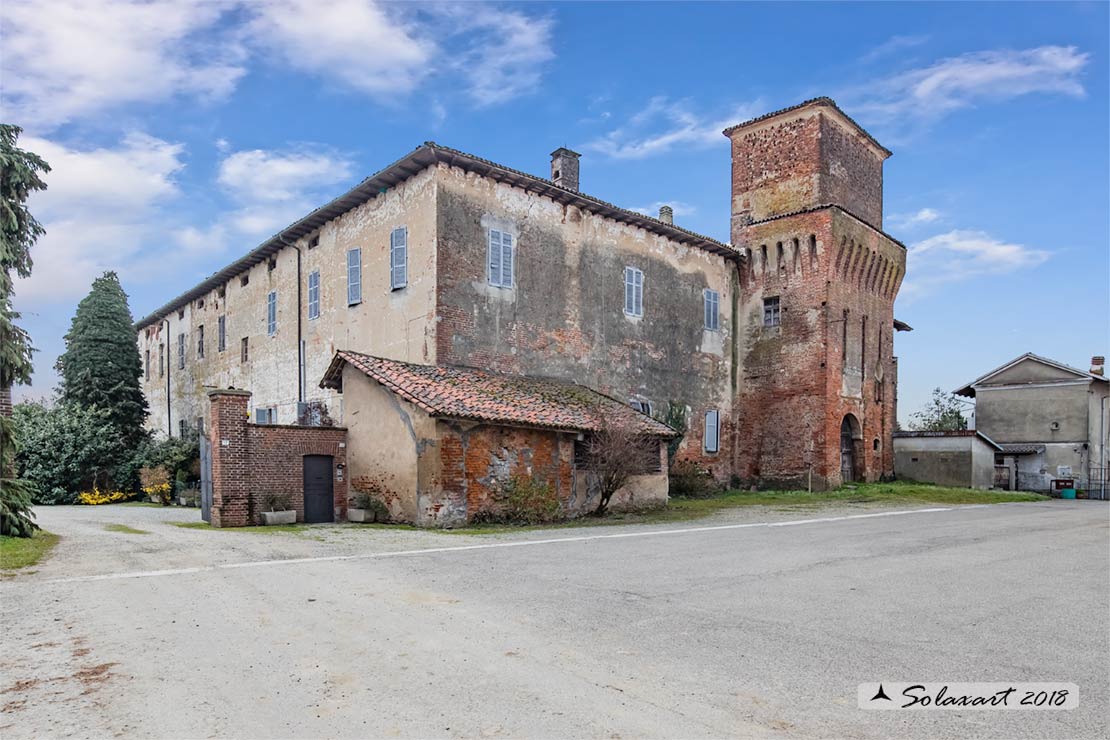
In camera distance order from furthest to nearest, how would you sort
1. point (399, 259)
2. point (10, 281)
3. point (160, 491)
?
1. point (160, 491)
2. point (399, 259)
3. point (10, 281)

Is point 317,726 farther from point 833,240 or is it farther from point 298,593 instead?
point 833,240

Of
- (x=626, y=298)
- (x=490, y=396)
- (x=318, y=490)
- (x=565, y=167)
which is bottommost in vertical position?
(x=318, y=490)

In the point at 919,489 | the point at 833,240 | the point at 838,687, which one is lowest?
the point at 919,489

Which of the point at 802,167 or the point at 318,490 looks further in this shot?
the point at 802,167

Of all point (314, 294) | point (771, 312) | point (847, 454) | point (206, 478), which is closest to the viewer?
point (206, 478)

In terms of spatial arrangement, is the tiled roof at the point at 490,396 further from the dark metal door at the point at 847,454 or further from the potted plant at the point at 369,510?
the dark metal door at the point at 847,454

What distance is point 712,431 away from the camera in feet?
87.5

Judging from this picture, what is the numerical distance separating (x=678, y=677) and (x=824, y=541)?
8.79 meters

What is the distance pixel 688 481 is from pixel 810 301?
303 inches

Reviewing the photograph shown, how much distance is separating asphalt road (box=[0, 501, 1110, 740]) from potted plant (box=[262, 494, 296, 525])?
464cm

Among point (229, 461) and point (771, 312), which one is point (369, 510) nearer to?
point (229, 461)

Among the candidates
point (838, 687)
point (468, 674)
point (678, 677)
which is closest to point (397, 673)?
point (468, 674)

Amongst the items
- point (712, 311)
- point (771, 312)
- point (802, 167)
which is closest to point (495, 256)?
point (712, 311)

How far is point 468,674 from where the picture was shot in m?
5.07
